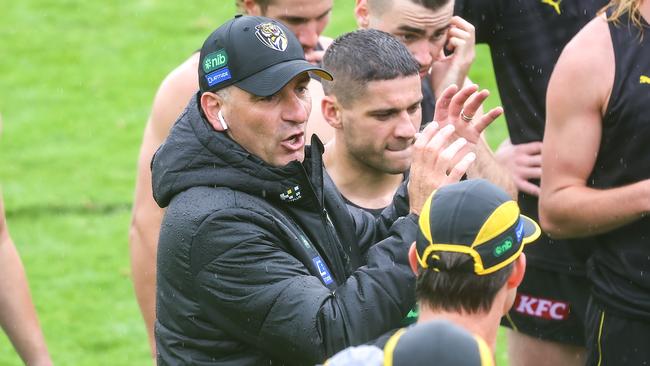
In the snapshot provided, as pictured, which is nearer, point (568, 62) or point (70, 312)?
point (568, 62)

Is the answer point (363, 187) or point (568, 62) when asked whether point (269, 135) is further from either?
point (568, 62)

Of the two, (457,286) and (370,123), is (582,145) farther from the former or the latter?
(457,286)

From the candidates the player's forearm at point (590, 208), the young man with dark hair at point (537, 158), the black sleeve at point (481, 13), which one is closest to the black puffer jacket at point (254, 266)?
the player's forearm at point (590, 208)

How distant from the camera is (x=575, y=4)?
6027mm

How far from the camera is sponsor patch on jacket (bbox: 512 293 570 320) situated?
19.6 ft

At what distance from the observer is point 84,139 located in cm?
1230

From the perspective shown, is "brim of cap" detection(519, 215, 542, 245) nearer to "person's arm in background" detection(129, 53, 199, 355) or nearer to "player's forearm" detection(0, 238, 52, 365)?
"person's arm in background" detection(129, 53, 199, 355)

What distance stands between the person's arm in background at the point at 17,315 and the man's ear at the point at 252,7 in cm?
135

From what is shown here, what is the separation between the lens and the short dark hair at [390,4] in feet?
18.5

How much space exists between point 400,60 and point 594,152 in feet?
2.74

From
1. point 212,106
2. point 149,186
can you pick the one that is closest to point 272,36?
point 212,106

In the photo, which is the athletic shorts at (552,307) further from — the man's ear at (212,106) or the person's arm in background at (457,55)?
the man's ear at (212,106)

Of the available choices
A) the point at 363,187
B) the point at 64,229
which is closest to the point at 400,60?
the point at 363,187

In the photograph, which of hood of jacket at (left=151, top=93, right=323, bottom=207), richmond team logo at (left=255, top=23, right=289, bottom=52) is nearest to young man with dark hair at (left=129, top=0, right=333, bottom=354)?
richmond team logo at (left=255, top=23, right=289, bottom=52)
